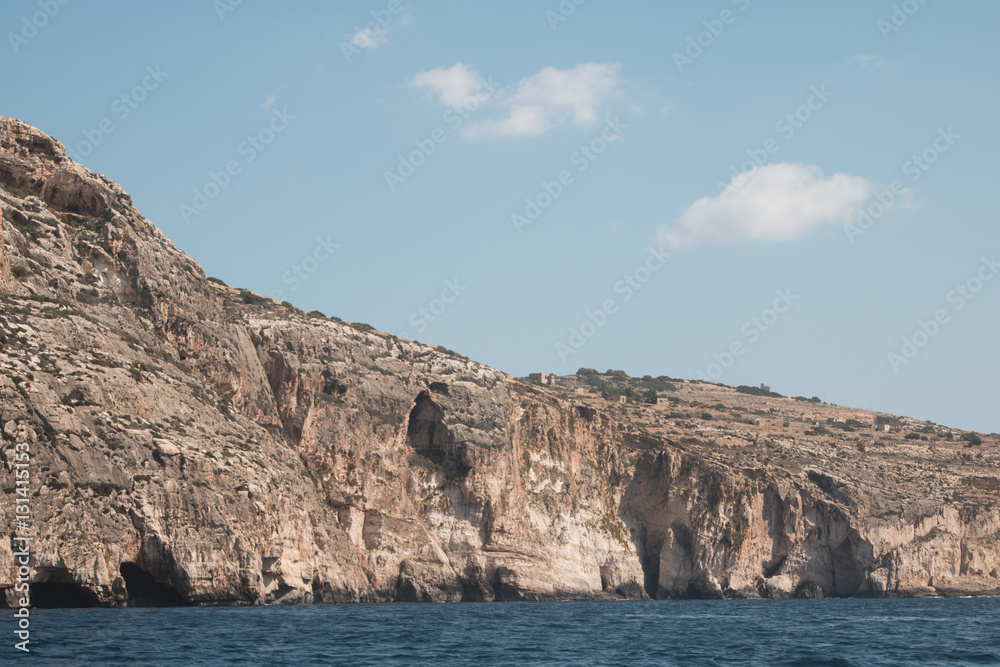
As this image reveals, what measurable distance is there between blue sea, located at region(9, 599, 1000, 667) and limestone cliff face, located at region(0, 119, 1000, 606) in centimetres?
392

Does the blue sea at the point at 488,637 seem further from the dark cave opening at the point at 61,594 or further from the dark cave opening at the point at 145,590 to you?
the dark cave opening at the point at 145,590

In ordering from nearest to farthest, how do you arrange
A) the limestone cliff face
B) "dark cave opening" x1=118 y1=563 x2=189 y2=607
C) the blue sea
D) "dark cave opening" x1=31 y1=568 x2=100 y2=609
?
the blue sea < "dark cave opening" x1=31 y1=568 x2=100 y2=609 < the limestone cliff face < "dark cave opening" x1=118 y1=563 x2=189 y2=607

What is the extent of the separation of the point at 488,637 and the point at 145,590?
16.1 metres

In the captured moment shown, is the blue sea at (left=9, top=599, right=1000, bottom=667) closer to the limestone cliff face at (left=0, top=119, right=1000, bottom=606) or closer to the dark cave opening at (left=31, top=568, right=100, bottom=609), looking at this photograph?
the dark cave opening at (left=31, top=568, right=100, bottom=609)

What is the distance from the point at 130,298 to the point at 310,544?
16759mm

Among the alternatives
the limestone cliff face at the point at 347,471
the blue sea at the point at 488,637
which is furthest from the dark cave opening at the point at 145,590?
the blue sea at the point at 488,637

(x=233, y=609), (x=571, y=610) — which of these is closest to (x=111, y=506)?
(x=233, y=609)

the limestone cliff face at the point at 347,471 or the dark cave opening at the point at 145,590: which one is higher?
the limestone cliff face at the point at 347,471

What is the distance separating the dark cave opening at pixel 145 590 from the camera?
42406 millimetres

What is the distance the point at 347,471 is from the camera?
60688 millimetres

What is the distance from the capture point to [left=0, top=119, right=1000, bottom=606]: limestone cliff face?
4169 centimetres

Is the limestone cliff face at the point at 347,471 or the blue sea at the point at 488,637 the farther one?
the limestone cliff face at the point at 347,471

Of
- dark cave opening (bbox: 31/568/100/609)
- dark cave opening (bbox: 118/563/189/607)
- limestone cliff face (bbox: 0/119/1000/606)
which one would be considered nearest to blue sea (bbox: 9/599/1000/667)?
dark cave opening (bbox: 31/568/100/609)

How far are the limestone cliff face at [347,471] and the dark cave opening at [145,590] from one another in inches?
3.5
